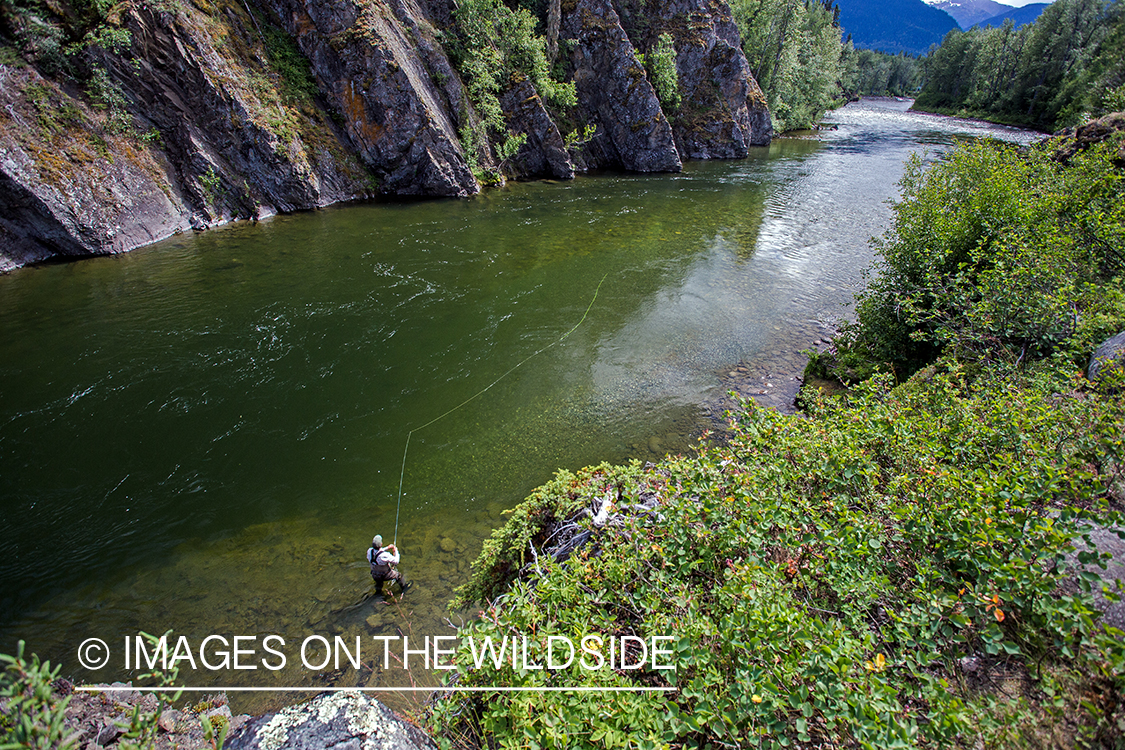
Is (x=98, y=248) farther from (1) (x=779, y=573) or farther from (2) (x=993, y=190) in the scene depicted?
(2) (x=993, y=190)

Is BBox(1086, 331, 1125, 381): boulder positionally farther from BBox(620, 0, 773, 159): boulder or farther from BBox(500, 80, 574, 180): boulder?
BBox(620, 0, 773, 159): boulder

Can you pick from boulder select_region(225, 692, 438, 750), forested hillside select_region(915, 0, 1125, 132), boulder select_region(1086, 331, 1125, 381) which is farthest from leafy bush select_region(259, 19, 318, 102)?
forested hillside select_region(915, 0, 1125, 132)

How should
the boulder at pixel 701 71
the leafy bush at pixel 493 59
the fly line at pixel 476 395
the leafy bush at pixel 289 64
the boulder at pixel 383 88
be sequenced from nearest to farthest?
the fly line at pixel 476 395 < the boulder at pixel 383 88 < the leafy bush at pixel 289 64 < the leafy bush at pixel 493 59 < the boulder at pixel 701 71

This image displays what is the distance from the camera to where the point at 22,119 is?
18.0 meters

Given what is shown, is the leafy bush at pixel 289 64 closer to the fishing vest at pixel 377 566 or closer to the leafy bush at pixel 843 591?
the fishing vest at pixel 377 566

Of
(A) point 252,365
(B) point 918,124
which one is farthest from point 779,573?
(B) point 918,124

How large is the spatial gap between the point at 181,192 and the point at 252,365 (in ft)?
52.1

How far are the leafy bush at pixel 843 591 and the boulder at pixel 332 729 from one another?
477 millimetres

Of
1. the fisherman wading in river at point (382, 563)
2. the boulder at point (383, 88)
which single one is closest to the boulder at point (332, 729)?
the fisherman wading in river at point (382, 563)

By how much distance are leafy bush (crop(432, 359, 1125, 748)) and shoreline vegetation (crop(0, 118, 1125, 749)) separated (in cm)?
2

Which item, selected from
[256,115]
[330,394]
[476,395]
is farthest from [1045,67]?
[330,394]

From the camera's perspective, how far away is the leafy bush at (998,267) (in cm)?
780

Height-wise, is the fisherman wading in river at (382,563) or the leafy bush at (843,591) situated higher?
the leafy bush at (843,591)

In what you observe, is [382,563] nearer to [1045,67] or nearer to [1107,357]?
[1107,357]
